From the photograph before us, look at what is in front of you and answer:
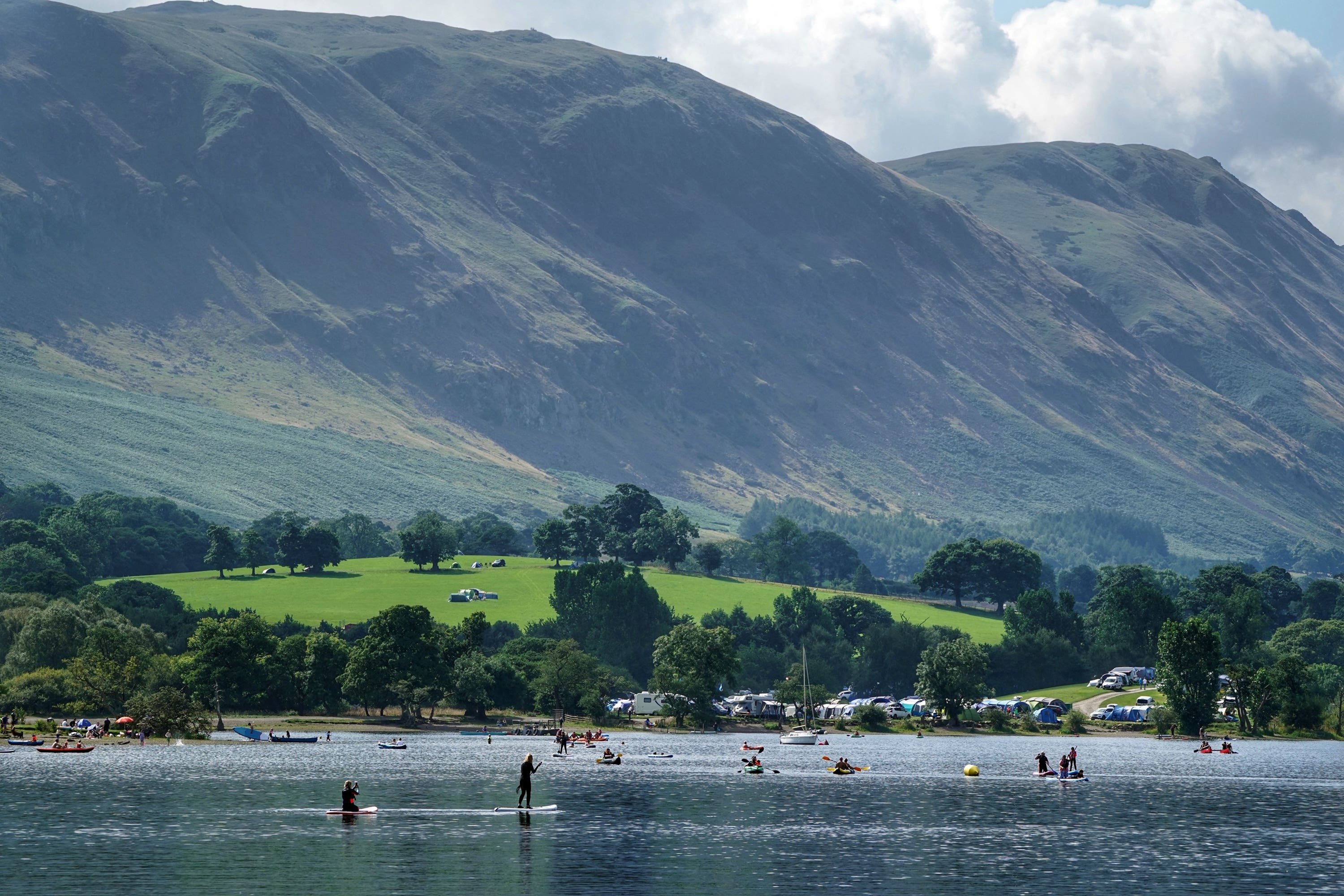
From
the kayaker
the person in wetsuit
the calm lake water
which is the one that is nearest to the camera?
the calm lake water

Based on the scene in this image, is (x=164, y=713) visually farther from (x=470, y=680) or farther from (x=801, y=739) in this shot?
(x=801, y=739)

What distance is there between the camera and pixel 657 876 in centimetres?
7200

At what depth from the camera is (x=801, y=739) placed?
188625mm

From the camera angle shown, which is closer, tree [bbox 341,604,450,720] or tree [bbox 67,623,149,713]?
tree [bbox 67,623,149,713]

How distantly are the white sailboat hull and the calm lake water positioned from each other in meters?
38.3

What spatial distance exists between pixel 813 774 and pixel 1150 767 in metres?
33.8

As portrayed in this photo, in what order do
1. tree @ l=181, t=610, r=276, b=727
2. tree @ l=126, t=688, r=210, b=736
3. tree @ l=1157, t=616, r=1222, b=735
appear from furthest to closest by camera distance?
tree @ l=1157, t=616, r=1222, b=735 → tree @ l=181, t=610, r=276, b=727 → tree @ l=126, t=688, r=210, b=736

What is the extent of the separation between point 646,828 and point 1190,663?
119 meters

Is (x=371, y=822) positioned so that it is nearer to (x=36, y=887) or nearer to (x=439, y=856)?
(x=439, y=856)

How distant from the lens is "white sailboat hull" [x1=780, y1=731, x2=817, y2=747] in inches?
7357

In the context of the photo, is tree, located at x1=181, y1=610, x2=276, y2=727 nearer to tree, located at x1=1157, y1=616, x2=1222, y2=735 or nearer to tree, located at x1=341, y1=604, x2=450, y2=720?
tree, located at x1=341, y1=604, x2=450, y2=720

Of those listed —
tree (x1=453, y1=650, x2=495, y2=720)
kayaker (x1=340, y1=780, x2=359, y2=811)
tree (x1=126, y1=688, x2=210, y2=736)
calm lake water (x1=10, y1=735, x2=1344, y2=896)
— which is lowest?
calm lake water (x1=10, y1=735, x2=1344, y2=896)

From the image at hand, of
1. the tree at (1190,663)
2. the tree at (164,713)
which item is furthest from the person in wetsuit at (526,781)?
the tree at (1190,663)

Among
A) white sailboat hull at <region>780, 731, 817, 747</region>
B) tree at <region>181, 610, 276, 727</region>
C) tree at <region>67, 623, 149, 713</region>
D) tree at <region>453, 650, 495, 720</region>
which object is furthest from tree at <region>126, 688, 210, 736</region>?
white sailboat hull at <region>780, 731, 817, 747</region>
